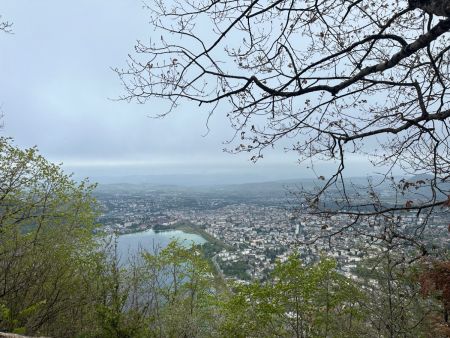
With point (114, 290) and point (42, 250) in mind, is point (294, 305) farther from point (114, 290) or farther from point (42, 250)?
point (42, 250)

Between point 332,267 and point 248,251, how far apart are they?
17.6 meters

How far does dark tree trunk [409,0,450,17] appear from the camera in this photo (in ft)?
8.34

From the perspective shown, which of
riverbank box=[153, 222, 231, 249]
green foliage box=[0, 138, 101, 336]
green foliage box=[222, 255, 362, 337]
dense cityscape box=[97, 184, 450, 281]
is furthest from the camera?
riverbank box=[153, 222, 231, 249]

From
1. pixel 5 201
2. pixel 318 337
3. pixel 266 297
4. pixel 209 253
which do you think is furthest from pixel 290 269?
pixel 209 253

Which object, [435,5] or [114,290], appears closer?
[435,5]

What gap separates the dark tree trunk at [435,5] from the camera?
2541 mm

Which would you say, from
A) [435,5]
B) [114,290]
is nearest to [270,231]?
[114,290]

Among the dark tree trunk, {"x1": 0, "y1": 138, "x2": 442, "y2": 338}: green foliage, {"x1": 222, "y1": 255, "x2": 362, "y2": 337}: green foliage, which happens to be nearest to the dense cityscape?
{"x1": 222, "y1": 255, "x2": 362, "y2": 337}: green foliage

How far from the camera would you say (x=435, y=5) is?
2.61 m

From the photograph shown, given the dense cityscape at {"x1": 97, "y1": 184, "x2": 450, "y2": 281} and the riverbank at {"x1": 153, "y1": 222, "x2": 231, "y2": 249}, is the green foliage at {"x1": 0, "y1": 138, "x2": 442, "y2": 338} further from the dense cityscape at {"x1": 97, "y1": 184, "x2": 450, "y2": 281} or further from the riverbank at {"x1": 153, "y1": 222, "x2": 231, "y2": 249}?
the riverbank at {"x1": 153, "y1": 222, "x2": 231, "y2": 249}

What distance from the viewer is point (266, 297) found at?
12602mm

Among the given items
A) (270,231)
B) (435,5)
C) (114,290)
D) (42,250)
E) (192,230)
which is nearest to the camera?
(435,5)

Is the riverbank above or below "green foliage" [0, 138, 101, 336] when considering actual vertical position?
below

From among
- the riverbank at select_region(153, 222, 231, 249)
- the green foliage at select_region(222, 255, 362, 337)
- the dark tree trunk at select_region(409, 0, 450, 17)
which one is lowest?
the riverbank at select_region(153, 222, 231, 249)
